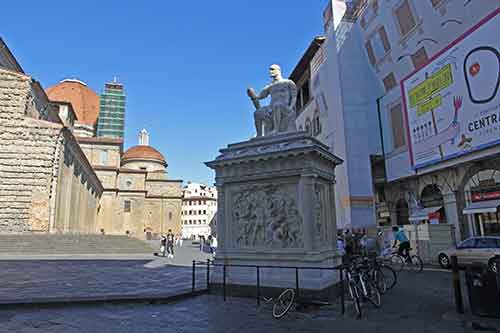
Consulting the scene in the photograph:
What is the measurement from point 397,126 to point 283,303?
789 inches

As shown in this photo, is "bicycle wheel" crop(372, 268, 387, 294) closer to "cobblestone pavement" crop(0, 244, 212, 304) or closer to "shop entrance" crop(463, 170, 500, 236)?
"cobblestone pavement" crop(0, 244, 212, 304)

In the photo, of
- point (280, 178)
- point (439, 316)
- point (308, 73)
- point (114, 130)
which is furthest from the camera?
point (114, 130)

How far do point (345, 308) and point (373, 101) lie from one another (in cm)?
2216

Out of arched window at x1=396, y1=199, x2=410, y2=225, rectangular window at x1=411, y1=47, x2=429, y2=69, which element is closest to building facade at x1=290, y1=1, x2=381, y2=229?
arched window at x1=396, y1=199, x2=410, y2=225

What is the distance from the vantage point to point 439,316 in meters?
6.63

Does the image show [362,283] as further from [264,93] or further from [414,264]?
[414,264]

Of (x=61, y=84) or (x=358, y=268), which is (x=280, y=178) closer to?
(x=358, y=268)

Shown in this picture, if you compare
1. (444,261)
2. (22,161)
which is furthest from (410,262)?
(22,161)

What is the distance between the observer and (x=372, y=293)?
7824 mm

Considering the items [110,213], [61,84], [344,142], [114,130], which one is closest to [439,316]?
[344,142]

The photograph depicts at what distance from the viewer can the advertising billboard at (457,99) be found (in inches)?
617

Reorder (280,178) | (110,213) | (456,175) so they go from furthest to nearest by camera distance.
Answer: (110,213)
(456,175)
(280,178)

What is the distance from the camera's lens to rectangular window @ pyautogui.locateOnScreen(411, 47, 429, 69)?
826 inches

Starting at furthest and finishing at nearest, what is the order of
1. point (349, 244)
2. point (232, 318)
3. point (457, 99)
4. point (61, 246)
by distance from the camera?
1. point (61, 246)
2. point (457, 99)
3. point (349, 244)
4. point (232, 318)
